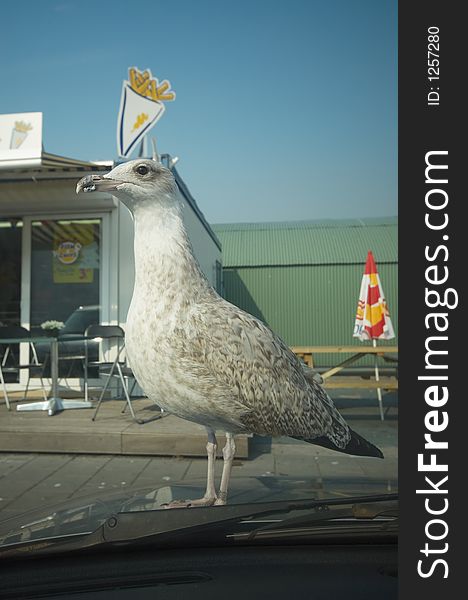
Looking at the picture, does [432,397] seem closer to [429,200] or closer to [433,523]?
[433,523]

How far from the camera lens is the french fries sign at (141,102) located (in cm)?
157

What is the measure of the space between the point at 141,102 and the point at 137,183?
2.31 feet

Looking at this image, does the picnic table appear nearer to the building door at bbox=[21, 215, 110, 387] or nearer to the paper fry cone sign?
the paper fry cone sign

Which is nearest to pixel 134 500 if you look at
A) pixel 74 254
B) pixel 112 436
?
pixel 112 436

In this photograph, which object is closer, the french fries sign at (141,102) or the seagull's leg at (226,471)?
the seagull's leg at (226,471)

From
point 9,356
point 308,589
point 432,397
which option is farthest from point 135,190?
point 9,356

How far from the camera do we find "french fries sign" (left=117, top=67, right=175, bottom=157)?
1572mm

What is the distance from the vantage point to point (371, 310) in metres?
2.28

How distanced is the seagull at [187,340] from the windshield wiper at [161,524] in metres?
0.11

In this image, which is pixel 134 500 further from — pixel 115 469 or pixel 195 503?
pixel 115 469

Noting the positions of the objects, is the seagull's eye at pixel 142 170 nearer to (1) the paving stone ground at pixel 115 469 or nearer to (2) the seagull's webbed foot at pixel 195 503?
(2) the seagull's webbed foot at pixel 195 503

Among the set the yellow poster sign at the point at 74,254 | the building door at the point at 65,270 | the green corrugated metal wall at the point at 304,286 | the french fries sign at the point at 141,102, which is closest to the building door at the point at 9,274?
the building door at the point at 65,270

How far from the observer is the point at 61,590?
90 centimetres

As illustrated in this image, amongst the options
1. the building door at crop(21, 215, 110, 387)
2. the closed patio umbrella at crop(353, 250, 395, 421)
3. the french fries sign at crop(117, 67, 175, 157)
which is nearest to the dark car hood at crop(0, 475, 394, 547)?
the closed patio umbrella at crop(353, 250, 395, 421)
